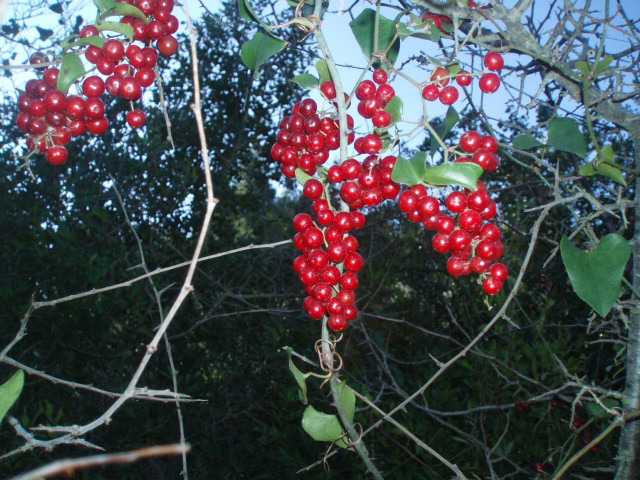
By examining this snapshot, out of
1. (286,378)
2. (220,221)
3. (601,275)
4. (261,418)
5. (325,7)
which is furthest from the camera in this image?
(220,221)

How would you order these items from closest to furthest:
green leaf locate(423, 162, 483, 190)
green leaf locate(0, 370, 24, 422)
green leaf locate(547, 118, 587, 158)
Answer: green leaf locate(0, 370, 24, 422) → green leaf locate(423, 162, 483, 190) → green leaf locate(547, 118, 587, 158)

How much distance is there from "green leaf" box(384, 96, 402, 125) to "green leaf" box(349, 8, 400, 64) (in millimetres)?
105

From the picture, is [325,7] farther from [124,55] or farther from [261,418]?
[261,418]

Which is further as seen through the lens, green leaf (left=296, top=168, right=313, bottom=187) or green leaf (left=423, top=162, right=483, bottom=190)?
green leaf (left=296, top=168, right=313, bottom=187)

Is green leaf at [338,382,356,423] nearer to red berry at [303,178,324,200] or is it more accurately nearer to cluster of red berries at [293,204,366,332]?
cluster of red berries at [293,204,366,332]

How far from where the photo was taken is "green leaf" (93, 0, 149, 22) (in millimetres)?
602

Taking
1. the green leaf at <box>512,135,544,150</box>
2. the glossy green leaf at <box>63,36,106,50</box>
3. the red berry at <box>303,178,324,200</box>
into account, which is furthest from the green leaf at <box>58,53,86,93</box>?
the green leaf at <box>512,135,544,150</box>

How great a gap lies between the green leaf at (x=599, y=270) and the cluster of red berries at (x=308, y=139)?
0.91 feet

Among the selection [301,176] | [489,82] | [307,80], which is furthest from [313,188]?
[489,82]

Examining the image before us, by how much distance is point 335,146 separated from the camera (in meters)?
0.62

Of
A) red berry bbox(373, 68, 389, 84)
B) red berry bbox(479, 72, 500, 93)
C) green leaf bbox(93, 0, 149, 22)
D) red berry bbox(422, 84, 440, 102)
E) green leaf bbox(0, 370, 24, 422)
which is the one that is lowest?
green leaf bbox(0, 370, 24, 422)

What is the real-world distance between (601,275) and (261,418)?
1638 millimetres

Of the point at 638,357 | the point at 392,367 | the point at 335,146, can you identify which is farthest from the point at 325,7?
the point at 392,367

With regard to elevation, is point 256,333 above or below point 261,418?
above
